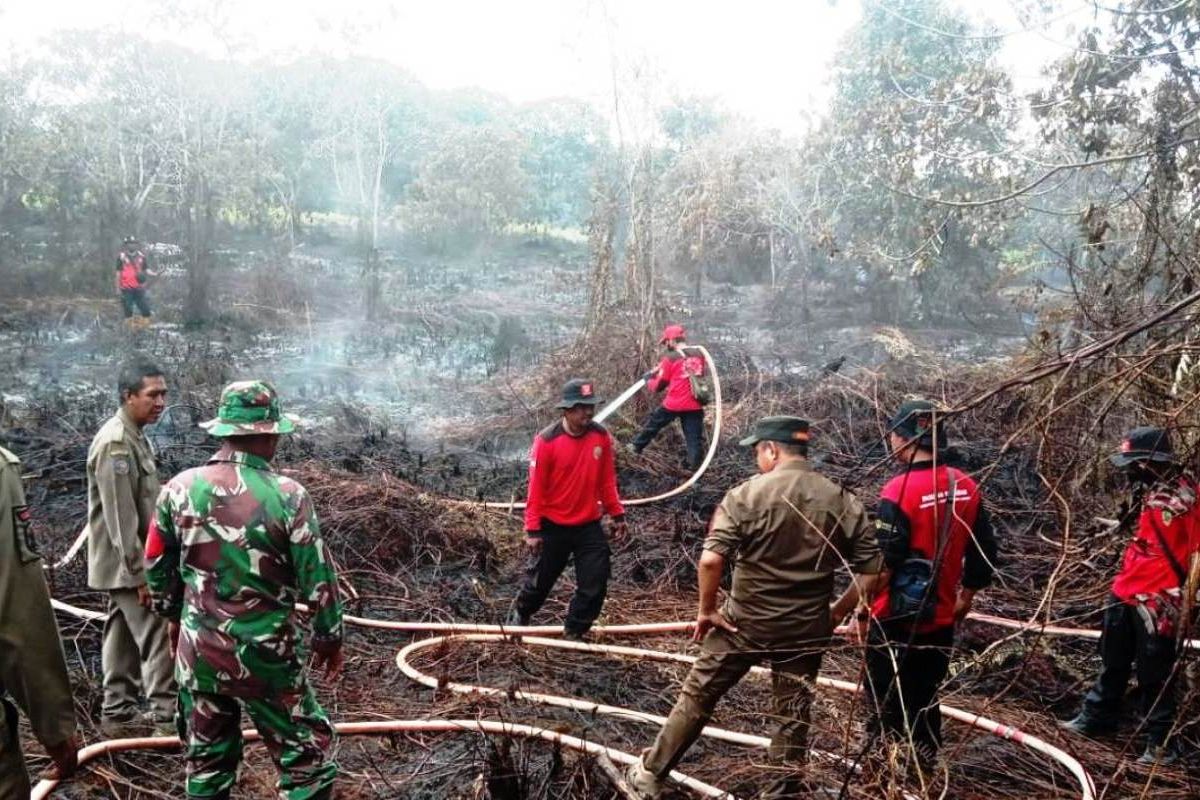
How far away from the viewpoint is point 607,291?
11656 millimetres

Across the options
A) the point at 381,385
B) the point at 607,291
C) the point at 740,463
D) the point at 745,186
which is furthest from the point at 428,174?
the point at 740,463

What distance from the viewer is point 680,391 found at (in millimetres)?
8734

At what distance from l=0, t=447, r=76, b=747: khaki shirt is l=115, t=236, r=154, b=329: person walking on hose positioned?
13275mm

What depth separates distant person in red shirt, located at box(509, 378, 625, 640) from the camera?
4.95m

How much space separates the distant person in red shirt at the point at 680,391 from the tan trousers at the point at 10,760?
682 cm

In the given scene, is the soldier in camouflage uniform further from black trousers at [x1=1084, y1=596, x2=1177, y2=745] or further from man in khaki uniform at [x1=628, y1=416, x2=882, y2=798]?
black trousers at [x1=1084, y1=596, x2=1177, y2=745]

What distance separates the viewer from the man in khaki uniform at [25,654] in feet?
8.14

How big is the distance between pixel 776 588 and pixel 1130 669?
2.09 metres

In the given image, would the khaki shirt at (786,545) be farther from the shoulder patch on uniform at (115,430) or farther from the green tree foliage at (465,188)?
the green tree foliage at (465,188)

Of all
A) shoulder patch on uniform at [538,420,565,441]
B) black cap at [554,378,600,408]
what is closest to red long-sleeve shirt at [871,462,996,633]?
black cap at [554,378,600,408]

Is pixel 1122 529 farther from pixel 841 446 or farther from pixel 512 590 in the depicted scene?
pixel 841 446

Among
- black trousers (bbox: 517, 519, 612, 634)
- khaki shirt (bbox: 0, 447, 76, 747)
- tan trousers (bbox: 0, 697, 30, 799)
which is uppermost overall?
khaki shirt (bbox: 0, 447, 76, 747)

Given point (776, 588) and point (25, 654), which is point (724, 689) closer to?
point (776, 588)

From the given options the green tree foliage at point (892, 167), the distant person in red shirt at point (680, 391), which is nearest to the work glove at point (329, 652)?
the distant person in red shirt at point (680, 391)
